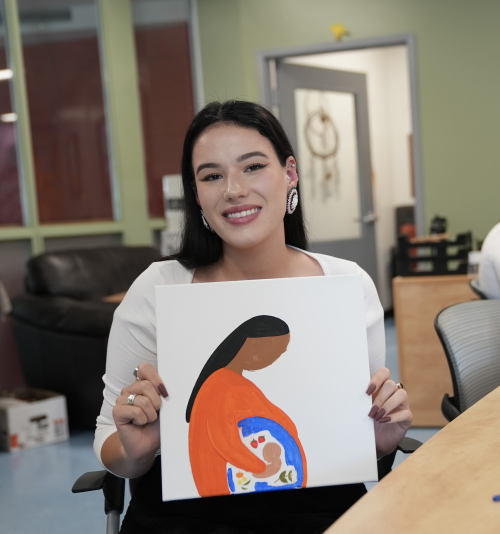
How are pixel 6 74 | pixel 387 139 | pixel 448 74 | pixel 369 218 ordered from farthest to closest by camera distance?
1. pixel 387 139
2. pixel 369 218
3. pixel 448 74
4. pixel 6 74

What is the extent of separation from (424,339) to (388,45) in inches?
118

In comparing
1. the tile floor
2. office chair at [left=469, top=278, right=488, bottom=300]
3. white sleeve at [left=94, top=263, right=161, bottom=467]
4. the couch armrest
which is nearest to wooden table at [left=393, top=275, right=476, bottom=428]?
the tile floor

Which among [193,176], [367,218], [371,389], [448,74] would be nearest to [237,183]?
[193,176]

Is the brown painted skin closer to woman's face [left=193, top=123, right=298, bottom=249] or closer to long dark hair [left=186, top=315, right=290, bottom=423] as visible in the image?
long dark hair [left=186, top=315, right=290, bottom=423]

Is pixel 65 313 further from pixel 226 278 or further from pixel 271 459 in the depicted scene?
pixel 271 459

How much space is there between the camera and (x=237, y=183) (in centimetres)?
151

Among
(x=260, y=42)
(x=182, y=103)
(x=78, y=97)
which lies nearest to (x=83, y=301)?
(x=78, y=97)

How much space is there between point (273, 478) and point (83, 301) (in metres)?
3.29

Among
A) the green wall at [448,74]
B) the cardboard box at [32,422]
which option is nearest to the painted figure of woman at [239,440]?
the cardboard box at [32,422]

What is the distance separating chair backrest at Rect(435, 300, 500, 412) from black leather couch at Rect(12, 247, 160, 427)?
2.37m

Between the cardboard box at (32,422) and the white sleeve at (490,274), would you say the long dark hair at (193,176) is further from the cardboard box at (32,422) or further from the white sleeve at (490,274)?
the cardboard box at (32,422)

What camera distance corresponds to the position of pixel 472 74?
5.61 meters

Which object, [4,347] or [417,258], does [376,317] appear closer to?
A: [417,258]

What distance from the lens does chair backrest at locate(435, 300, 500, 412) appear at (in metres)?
1.83
